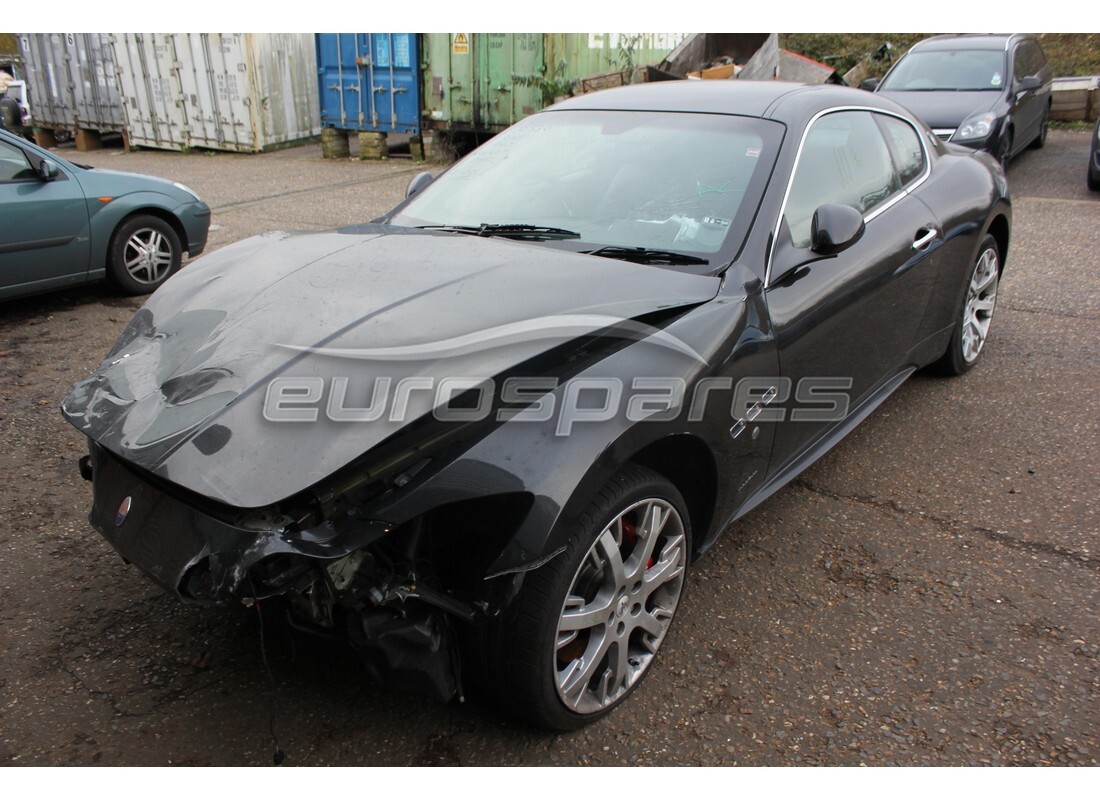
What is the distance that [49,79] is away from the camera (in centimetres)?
1833

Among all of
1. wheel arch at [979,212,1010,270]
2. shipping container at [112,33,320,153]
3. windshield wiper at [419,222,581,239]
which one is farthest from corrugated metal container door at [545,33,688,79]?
windshield wiper at [419,222,581,239]

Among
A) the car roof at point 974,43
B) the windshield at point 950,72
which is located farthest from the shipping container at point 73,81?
the car roof at point 974,43

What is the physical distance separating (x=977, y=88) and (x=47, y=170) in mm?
9133

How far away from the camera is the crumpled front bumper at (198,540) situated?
1.85 metres

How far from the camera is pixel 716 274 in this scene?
2.66 m

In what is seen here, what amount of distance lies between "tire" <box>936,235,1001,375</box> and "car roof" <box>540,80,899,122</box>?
4.01 feet

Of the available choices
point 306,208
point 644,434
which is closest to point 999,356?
point 644,434

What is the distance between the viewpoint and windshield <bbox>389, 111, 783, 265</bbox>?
113 inches

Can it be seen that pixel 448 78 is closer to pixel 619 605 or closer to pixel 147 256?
pixel 147 256

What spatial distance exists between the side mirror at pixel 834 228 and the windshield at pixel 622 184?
23 centimetres

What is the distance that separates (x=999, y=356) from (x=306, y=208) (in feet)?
24.7

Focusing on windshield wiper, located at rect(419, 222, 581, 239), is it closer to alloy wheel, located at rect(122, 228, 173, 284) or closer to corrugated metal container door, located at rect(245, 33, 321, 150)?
alloy wheel, located at rect(122, 228, 173, 284)

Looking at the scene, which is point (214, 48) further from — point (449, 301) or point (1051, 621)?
point (1051, 621)

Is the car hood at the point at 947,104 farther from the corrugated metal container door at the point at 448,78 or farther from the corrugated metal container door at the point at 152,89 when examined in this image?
the corrugated metal container door at the point at 152,89
